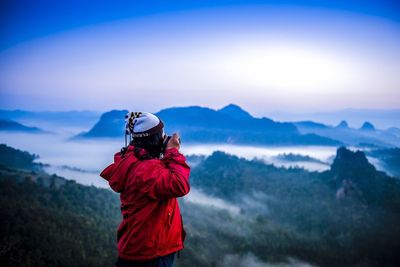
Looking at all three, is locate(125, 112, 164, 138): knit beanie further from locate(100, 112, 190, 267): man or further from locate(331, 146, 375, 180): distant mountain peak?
locate(331, 146, 375, 180): distant mountain peak

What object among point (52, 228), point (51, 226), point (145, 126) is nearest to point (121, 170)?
point (145, 126)

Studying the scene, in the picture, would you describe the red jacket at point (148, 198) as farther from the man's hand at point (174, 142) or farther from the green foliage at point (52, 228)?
the green foliage at point (52, 228)

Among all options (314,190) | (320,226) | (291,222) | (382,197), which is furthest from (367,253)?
(314,190)

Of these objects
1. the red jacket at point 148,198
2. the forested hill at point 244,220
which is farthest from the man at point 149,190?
the forested hill at point 244,220

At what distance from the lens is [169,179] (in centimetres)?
286

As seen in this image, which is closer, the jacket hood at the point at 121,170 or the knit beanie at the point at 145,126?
the jacket hood at the point at 121,170

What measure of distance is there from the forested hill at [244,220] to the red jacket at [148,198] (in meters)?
9.25

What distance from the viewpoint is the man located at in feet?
9.48

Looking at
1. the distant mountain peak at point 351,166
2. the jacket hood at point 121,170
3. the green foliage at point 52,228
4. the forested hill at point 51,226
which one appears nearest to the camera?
the jacket hood at point 121,170

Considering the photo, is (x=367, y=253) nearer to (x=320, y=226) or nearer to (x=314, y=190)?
(x=320, y=226)

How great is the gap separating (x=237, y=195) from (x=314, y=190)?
3470cm

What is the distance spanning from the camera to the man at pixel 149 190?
9.48ft

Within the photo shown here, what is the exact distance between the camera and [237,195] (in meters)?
133

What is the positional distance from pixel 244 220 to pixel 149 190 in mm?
95372
